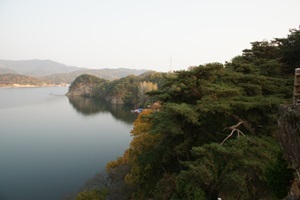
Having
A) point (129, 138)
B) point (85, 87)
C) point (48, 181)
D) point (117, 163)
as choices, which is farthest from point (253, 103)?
point (85, 87)

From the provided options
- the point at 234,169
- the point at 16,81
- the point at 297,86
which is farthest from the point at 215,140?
the point at 16,81

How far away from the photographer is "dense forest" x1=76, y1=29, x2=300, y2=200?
8203 mm

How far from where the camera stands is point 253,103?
10.3 m

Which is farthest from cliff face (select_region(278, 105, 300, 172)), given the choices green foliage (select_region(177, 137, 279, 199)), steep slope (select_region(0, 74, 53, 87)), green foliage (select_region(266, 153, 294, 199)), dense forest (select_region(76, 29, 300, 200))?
steep slope (select_region(0, 74, 53, 87))

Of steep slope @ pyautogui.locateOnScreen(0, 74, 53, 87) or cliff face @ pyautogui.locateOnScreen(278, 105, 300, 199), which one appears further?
steep slope @ pyautogui.locateOnScreen(0, 74, 53, 87)

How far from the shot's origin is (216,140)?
1100 centimetres

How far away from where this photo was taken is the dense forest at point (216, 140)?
26.9 ft

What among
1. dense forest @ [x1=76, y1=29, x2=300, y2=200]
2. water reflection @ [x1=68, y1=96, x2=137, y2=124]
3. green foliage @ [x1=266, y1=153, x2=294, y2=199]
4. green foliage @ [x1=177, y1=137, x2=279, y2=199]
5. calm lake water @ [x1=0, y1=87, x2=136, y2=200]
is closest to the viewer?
green foliage @ [x1=266, y1=153, x2=294, y2=199]

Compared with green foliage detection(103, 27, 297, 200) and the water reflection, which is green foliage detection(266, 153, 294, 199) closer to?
green foliage detection(103, 27, 297, 200)

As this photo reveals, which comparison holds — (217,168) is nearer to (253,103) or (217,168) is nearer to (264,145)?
(264,145)

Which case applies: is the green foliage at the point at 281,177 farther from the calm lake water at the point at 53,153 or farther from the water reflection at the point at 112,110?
the water reflection at the point at 112,110

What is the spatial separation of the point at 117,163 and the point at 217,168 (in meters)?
11.5

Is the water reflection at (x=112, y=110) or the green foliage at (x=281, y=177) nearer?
the green foliage at (x=281, y=177)

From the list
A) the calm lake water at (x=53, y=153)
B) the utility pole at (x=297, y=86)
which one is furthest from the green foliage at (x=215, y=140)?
the calm lake water at (x=53, y=153)
